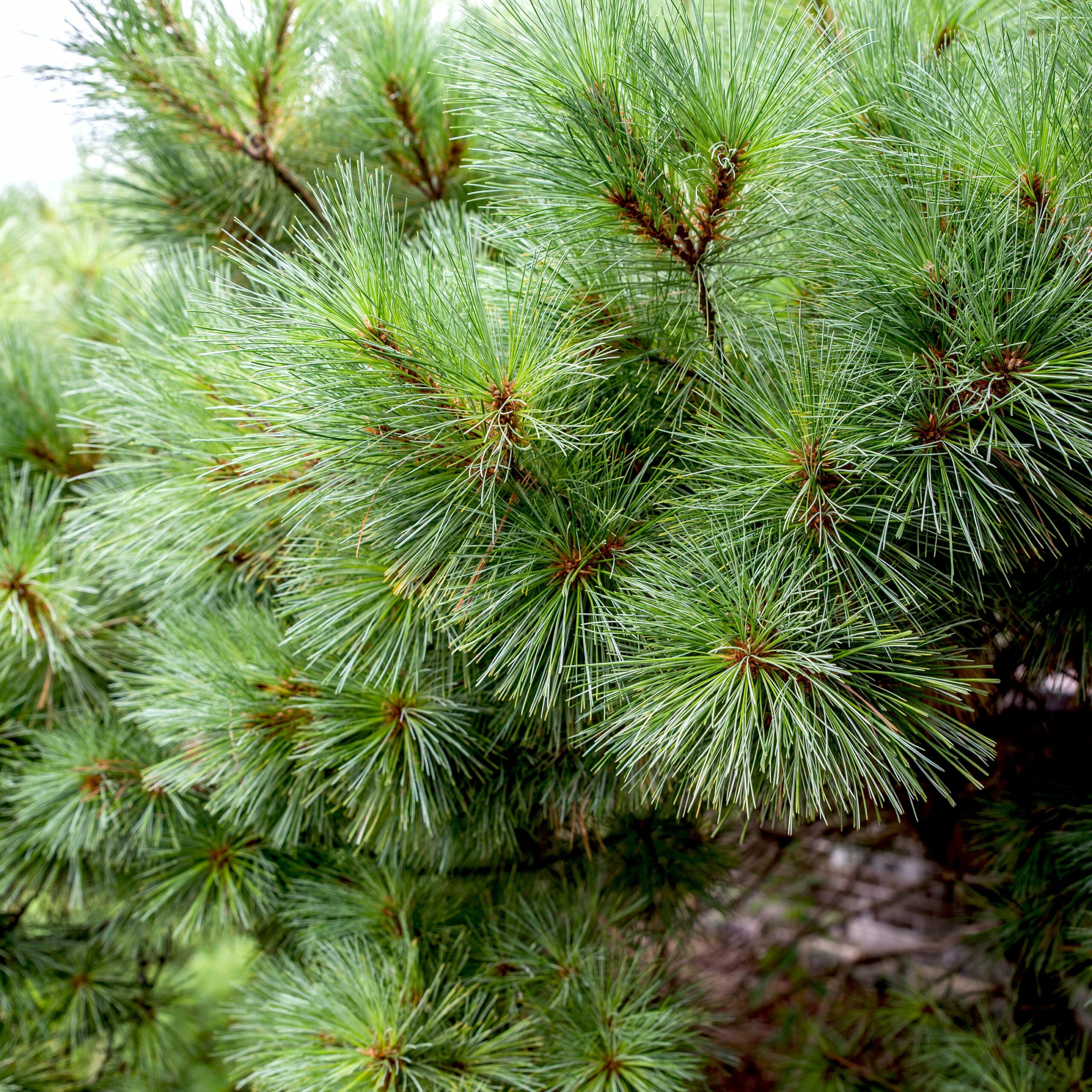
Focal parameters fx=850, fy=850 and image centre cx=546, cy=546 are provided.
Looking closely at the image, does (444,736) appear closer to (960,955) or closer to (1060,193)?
(1060,193)

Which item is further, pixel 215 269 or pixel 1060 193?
pixel 215 269

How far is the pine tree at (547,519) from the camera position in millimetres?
564

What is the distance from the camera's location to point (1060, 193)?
1.77 feet

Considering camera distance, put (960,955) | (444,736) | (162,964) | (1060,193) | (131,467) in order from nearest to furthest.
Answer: (1060,193)
(444,736)
(131,467)
(162,964)
(960,955)

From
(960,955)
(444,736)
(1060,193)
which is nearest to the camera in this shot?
(1060,193)

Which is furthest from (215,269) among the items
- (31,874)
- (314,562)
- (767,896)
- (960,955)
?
(960,955)

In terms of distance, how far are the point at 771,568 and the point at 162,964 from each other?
1143 mm

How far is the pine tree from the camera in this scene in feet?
1.85

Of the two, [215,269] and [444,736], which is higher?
[215,269]

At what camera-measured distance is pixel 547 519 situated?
A: 0.63 meters

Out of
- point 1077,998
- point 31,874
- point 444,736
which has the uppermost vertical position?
point 444,736

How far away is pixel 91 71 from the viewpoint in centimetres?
91

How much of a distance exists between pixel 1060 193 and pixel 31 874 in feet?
4.07

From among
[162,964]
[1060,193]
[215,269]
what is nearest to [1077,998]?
[1060,193]
